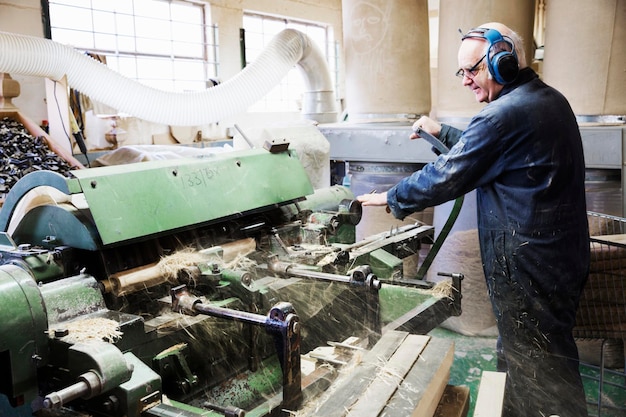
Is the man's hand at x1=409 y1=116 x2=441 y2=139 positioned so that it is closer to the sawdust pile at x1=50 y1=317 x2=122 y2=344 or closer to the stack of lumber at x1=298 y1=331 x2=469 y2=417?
the stack of lumber at x1=298 y1=331 x2=469 y2=417

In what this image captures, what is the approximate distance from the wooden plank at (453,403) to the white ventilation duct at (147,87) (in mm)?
3373

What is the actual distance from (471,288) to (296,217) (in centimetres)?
181

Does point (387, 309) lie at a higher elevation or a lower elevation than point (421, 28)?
lower

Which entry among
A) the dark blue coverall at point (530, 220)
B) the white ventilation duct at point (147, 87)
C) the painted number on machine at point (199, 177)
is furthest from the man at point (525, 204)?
the white ventilation duct at point (147, 87)

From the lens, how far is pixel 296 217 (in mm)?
2822

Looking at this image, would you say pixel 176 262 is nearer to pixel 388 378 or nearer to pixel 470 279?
pixel 388 378

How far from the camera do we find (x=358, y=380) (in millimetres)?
1640

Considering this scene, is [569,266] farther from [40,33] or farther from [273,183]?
[40,33]

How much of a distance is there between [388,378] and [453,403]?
0.29 meters

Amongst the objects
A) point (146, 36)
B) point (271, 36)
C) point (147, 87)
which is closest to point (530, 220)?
point (147, 87)

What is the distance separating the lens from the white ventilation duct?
4.04 m

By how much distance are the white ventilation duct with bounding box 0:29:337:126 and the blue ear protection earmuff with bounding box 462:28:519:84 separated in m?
2.88

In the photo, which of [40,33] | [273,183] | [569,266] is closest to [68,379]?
[273,183]

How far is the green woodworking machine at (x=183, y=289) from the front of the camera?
1.48 meters
